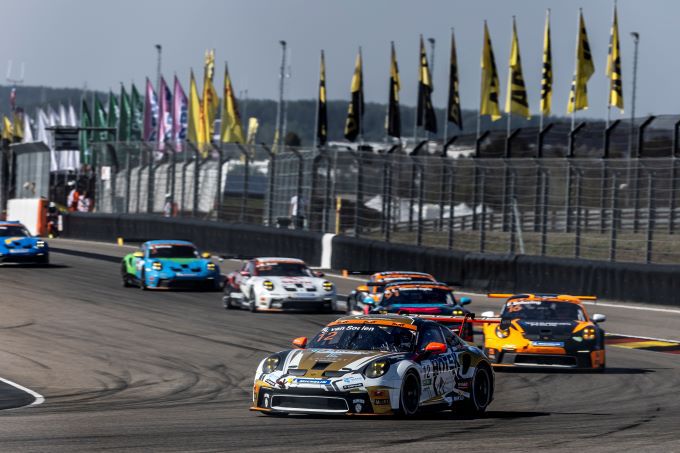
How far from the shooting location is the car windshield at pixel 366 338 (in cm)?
1283

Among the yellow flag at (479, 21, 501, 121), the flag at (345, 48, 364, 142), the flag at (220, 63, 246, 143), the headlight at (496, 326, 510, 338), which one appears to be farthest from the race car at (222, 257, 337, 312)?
the flag at (220, 63, 246, 143)

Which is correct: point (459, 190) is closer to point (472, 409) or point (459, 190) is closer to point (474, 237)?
point (474, 237)

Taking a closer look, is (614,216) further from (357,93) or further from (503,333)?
(357,93)

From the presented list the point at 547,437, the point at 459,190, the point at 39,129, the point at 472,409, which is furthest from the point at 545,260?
the point at 39,129

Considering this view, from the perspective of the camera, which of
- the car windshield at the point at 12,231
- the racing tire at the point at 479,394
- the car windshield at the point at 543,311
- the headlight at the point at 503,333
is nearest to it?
the racing tire at the point at 479,394

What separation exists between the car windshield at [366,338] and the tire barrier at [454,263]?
405 inches

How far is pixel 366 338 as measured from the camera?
1296 cm

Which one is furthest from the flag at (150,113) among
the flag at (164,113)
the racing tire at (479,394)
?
the racing tire at (479,394)

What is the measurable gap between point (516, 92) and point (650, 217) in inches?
846

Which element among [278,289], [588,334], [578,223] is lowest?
[278,289]

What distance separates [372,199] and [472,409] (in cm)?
2163

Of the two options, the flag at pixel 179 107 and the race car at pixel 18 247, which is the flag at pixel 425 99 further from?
the flag at pixel 179 107

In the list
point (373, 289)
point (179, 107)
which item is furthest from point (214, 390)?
point (179, 107)

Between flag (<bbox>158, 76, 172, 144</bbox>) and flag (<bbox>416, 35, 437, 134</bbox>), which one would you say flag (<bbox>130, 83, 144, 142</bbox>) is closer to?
flag (<bbox>158, 76, 172, 144</bbox>)
